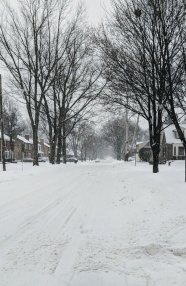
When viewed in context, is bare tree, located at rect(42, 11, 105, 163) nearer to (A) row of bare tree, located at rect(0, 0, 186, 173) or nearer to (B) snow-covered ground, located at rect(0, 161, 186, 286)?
(A) row of bare tree, located at rect(0, 0, 186, 173)

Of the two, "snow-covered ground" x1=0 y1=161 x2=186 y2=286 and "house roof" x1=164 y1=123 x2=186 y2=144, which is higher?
"house roof" x1=164 y1=123 x2=186 y2=144

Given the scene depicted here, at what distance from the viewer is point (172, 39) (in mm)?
16266

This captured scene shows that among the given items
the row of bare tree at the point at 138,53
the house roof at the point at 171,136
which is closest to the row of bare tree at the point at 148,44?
the row of bare tree at the point at 138,53

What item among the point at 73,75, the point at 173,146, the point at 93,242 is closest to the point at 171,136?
the point at 173,146

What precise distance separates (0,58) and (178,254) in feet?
92.4

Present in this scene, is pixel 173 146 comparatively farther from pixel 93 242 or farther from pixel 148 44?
pixel 93 242

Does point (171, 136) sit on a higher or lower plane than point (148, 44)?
lower

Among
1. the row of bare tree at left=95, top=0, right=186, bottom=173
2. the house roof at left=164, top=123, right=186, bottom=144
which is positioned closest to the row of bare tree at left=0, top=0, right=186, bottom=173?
the row of bare tree at left=95, top=0, right=186, bottom=173

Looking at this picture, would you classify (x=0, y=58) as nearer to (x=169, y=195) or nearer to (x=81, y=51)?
(x=81, y=51)

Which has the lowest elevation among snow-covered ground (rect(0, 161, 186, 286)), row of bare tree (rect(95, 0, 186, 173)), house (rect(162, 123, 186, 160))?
snow-covered ground (rect(0, 161, 186, 286))

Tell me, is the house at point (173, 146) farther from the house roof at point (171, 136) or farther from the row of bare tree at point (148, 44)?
the row of bare tree at point (148, 44)

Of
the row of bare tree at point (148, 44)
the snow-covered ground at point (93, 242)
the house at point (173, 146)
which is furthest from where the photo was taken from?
the house at point (173, 146)

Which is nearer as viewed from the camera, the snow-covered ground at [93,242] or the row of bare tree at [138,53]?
the snow-covered ground at [93,242]

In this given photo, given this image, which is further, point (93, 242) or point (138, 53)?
point (138, 53)
